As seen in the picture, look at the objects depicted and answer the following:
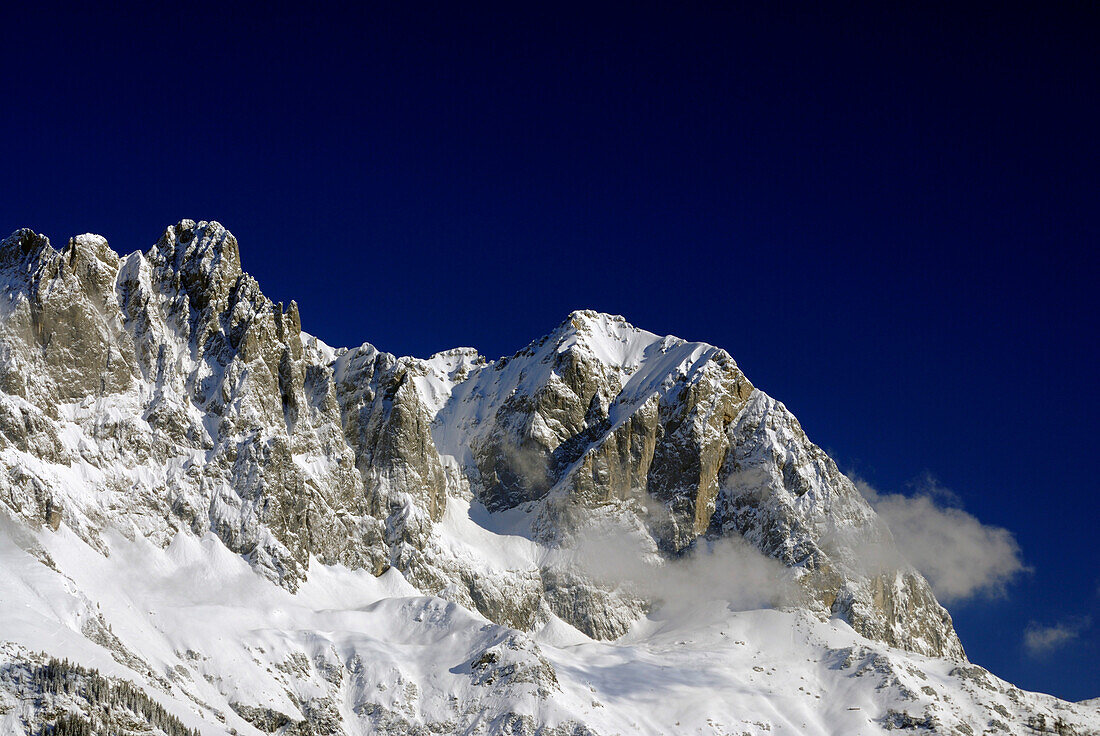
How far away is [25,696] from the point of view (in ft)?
647

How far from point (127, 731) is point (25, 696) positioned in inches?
647

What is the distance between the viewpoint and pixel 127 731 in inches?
7854
